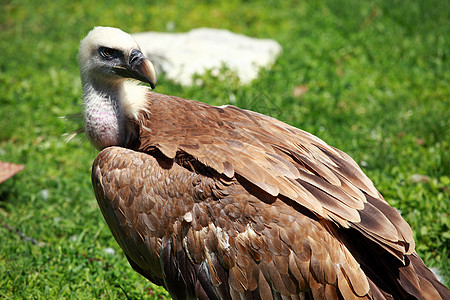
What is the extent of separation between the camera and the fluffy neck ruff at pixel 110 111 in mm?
3543

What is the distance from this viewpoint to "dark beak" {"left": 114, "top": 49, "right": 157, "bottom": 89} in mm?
3369

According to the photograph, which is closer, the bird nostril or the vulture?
the vulture

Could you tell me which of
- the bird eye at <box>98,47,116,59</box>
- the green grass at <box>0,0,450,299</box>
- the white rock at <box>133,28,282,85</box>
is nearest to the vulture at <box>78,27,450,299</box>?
the bird eye at <box>98,47,116,59</box>

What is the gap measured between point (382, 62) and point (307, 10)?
1.85 m

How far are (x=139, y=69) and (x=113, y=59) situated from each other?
22 centimetres

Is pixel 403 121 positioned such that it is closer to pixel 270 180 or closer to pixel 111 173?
pixel 270 180

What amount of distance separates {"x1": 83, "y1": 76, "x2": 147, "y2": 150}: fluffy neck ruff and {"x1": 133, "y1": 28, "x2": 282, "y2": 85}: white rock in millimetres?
2984

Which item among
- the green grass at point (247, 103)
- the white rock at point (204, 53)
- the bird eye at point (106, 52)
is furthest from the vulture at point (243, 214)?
the white rock at point (204, 53)

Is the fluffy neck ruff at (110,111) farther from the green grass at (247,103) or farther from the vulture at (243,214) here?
the green grass at (247,103)

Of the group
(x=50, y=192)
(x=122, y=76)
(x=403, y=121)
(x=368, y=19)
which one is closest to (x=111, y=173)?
(x=122, y=76)

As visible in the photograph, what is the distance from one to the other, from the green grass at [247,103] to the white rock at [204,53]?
0.71 feet

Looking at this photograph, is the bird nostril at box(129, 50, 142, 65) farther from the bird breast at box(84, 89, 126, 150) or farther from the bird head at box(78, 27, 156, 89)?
the bird breast at box(84, 89, 126, 150)

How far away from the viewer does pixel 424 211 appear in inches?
169

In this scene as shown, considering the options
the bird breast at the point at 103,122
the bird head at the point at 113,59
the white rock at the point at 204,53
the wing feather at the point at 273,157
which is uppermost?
the bird head at the point at 113,59
